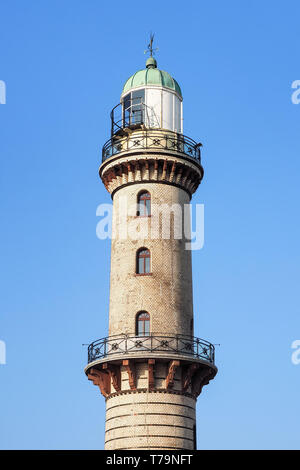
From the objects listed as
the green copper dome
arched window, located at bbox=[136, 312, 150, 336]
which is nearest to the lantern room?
the green copper dome

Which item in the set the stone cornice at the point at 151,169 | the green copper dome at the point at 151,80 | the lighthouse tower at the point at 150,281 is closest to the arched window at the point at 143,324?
the lighthouse tower at the point at 150,281

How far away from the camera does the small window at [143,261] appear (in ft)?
160

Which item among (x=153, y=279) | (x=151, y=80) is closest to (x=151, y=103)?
(x=151, y=80)

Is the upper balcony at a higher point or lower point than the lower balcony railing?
higher

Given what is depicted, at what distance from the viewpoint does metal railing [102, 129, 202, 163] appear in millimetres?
50562

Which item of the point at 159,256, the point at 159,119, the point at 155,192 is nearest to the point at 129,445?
the point at 159,256

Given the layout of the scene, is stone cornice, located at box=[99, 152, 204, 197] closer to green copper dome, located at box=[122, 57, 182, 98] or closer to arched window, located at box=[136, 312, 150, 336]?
green copper dome, located at box=[122, 57, 182, 98]

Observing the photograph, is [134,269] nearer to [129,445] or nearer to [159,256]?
[159,256]

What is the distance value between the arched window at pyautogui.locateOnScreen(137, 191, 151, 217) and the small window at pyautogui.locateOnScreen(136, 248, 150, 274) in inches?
87.1

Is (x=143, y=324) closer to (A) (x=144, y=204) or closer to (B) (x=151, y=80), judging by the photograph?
(A) (x=144, y=204)

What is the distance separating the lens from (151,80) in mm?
52750

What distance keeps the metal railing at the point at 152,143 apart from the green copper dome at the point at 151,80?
10.6 ft

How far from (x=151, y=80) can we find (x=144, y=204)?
318 inches

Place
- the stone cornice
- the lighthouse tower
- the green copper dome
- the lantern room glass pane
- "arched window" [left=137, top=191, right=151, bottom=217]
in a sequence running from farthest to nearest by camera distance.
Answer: the green copper dome → the stone cornice → "arched window" [left=137, top=191, right=151, bottom=217] → the lantern room glass pane → the lighthouse tower
